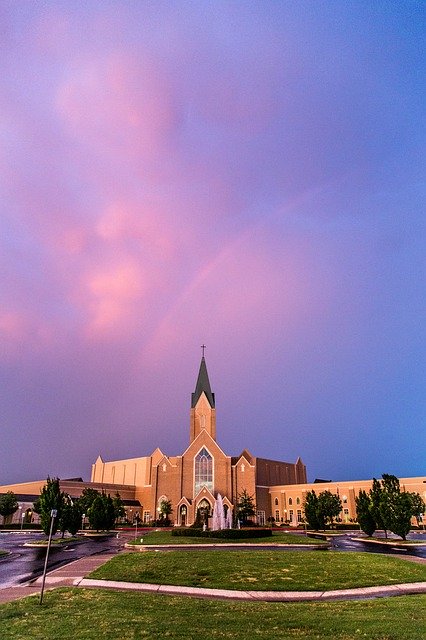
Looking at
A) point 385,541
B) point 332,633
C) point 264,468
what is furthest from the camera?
point 264,468

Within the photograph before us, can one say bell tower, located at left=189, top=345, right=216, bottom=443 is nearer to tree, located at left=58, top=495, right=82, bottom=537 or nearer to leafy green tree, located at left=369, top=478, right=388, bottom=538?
leafy green tree, located at left=369, top=478, right=388, bottom=538

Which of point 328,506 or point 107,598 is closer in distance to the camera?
point 107,598

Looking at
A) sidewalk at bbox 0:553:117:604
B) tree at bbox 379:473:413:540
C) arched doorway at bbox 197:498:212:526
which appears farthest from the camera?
arched doorway at bbox 197:498:212:526

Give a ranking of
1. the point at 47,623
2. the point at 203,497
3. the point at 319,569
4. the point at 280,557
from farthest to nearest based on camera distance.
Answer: the point at 203,497 → the point at 280,557 → the point at 319,569 → the point at 47,623

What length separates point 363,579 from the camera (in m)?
20.3

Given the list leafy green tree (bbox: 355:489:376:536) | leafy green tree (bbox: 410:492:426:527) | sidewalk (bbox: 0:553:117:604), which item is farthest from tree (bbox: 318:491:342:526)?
sidewalk (bbox: 0:553:117:604)

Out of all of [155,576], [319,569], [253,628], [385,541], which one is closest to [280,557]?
[319,569]

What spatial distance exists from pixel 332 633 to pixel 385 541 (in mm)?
38863

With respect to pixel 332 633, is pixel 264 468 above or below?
above

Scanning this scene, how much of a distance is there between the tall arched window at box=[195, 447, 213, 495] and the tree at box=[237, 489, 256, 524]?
20.6ft

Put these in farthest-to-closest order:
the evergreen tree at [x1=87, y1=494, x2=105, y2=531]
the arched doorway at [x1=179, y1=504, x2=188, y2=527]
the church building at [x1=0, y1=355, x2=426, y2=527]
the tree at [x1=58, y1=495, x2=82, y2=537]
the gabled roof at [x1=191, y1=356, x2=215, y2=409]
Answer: the gabled roof at [x1=191, y1=356, x2=215, y2=409] < the church building at [x1=0, y1=355, x2=426, y2=527] < the arched doorway at [x1=179, y1=504, x2=188, y2=527] < the evergreen tree at [x1=87, y1=494, x2=105, y2=531] < the tree at [x1=58, y1=495, x2=82, y2=537]

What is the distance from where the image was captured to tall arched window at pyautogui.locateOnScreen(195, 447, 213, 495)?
304 ft

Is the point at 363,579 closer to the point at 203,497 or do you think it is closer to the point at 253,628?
the point at 253,628

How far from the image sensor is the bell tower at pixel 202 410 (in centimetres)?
10100
